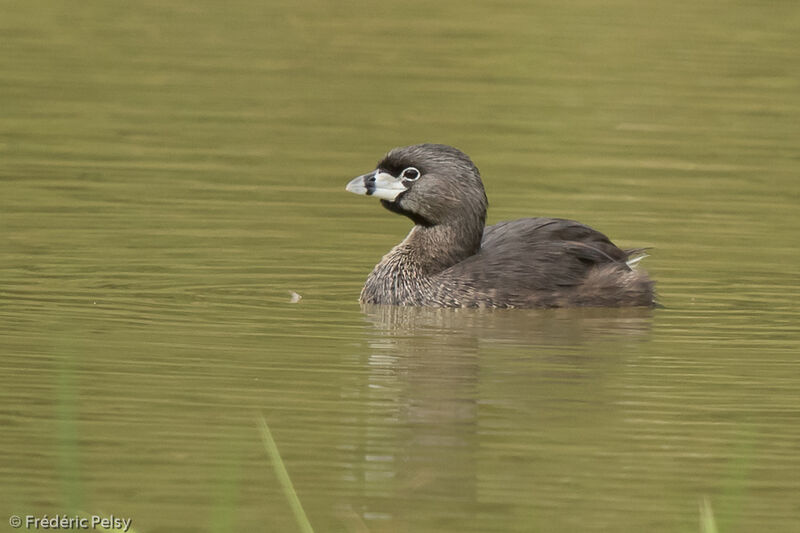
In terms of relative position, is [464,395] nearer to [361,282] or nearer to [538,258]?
[538,258]

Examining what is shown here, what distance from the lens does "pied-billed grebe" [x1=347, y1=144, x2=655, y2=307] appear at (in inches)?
492

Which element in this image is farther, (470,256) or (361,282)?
(361,282)

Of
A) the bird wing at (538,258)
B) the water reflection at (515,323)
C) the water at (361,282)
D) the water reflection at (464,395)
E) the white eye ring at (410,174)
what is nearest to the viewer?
the water reflection at (464,395)

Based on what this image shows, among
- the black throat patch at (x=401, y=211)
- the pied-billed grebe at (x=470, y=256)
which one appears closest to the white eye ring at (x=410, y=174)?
the pied-billed grebe at (x=470, y=256)

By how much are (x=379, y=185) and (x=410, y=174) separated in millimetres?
251

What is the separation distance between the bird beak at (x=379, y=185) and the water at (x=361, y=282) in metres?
0.71

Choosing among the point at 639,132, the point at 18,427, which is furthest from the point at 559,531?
the point at 639,132

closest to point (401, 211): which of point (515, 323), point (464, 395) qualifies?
point (515, 323)

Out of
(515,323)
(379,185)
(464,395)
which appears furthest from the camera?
(379,185)

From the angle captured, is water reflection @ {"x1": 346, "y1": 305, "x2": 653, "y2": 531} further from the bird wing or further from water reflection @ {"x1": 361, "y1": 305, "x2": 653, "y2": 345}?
the bird wing

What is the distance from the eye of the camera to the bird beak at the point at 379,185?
12.5 metres

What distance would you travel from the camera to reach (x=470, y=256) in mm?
12914

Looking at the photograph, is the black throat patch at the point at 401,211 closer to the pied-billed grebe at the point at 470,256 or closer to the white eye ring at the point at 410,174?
the pied-billed grebe at the point at 470,256

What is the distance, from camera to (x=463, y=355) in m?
10.9
